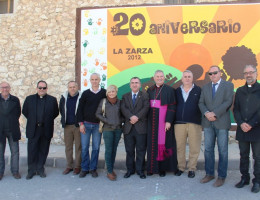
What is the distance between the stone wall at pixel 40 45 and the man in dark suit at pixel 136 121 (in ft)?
9.18

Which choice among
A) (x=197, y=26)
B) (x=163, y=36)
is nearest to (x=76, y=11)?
(x=163, y=36)

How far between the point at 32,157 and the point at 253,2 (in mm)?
5792

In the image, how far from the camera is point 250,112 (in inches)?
130

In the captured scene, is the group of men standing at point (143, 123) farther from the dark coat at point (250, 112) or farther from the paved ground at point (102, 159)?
the paved ground at point (102, 159)

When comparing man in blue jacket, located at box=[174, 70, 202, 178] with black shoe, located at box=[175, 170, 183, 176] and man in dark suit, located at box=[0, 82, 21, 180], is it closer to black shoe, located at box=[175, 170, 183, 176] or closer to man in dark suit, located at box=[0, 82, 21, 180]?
black shoe, located at box=[175, 170, 183, 176]

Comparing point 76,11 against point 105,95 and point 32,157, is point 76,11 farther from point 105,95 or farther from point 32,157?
point 32,157

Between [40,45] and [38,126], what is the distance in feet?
10.1

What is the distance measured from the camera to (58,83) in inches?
248

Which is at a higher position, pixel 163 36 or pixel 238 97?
pixel 163 36

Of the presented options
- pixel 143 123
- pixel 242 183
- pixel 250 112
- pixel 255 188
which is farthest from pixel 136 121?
pixel 255 188

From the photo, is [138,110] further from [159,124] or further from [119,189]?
[119,189]

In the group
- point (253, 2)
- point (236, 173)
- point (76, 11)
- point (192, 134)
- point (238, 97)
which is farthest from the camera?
point (76, 11)

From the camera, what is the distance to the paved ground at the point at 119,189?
323 cm

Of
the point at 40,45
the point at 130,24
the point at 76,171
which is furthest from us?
the point at 40,45
